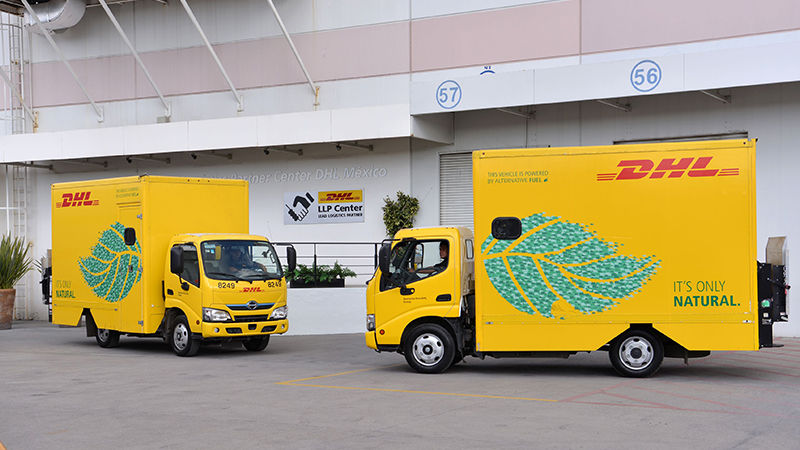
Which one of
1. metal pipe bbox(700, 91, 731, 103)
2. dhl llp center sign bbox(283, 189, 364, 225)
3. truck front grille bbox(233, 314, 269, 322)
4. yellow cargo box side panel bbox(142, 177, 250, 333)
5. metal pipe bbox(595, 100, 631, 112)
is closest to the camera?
truck front grille bbox(233, 314, 269, 322)

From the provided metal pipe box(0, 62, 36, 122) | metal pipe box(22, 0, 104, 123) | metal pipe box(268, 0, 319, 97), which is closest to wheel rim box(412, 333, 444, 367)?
metal pipe box(268, 0, 319, 97)

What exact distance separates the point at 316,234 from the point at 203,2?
26.2 feet

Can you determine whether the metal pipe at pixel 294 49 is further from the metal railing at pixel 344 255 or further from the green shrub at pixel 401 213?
the metal railing at pixel 344 255

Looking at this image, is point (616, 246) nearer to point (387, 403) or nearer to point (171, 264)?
point (387, 403)

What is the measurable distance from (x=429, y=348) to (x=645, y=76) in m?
8.62

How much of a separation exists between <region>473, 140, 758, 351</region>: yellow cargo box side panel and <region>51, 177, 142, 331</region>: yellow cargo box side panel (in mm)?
7795

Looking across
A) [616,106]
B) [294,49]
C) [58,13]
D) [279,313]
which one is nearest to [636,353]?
[279,313]

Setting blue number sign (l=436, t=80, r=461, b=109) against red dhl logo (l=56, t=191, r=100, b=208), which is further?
blue number sign (l=436, t=80, r=461, b=109)

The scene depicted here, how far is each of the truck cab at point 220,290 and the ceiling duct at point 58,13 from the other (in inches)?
508

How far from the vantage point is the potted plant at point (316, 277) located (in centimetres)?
2123

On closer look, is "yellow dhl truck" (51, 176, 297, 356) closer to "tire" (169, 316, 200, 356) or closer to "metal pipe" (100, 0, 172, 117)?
"tire" (169, 316, 200, 356)

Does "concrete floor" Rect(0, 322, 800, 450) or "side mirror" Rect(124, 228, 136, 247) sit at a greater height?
"side mirror" Rect(124, 228, 136, 247)

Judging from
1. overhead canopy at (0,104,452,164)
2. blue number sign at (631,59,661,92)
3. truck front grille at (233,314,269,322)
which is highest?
blue number sign at (631,59,661,92)

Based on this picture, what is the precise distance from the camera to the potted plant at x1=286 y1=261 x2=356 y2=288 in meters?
21.2
